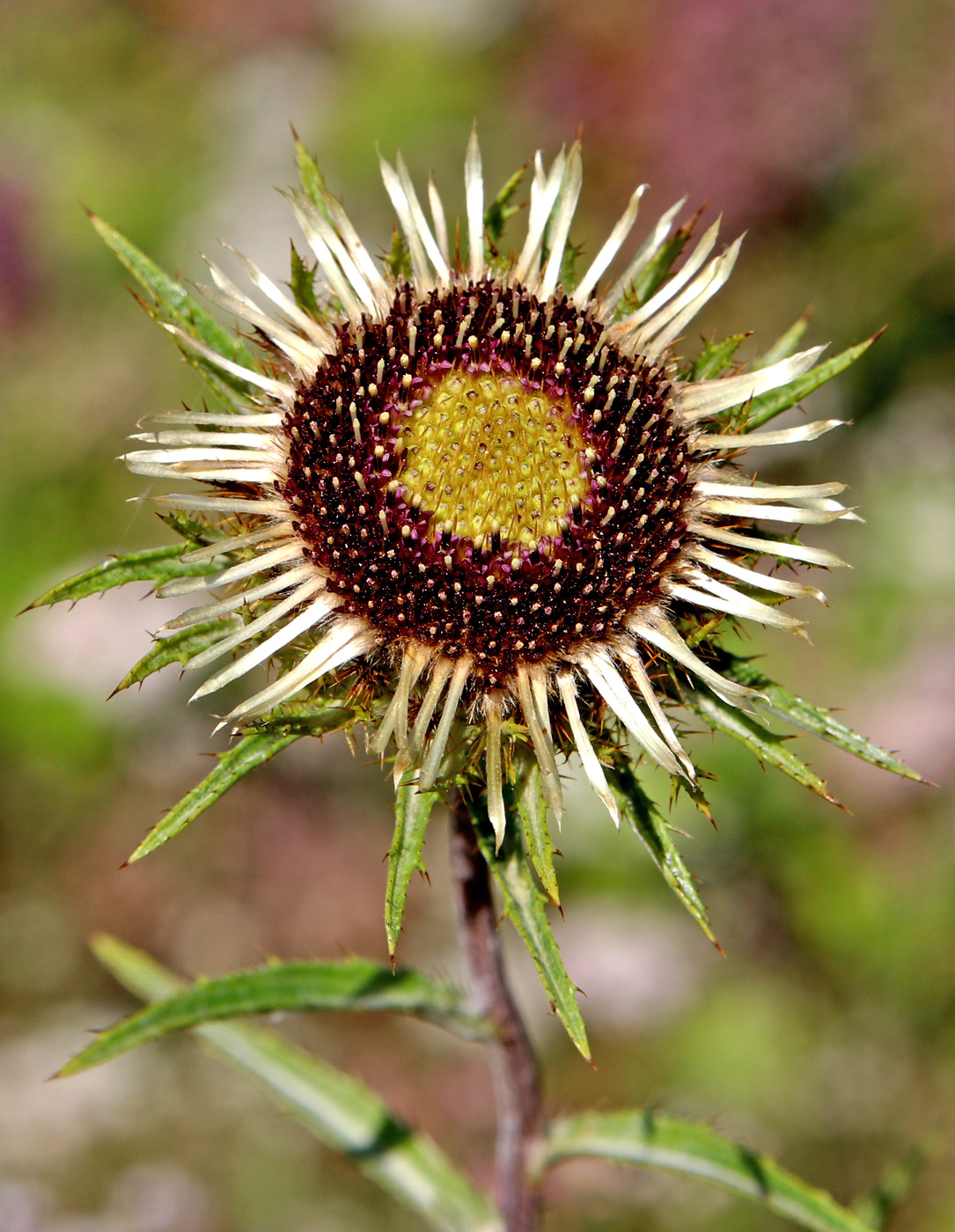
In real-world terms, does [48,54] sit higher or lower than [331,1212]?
higher

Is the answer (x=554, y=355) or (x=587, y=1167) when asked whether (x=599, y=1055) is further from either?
(x=554, y=355)

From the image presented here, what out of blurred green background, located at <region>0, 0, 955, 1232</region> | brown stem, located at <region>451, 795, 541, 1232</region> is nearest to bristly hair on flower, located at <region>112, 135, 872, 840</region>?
brown stem, located at <region>451, 795, 541, 1232</region>

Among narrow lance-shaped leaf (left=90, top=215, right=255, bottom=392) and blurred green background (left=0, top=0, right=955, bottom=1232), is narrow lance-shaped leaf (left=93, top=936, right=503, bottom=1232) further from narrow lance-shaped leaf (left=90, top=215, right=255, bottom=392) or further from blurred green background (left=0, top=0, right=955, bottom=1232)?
narrow lance-shaped leaf (left=90, top=215, right=255, bottom=392)

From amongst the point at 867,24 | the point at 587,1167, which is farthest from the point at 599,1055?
the point at 867,24

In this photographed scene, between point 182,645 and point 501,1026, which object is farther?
point 501,1026

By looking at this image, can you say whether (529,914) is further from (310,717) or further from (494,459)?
(494,459)

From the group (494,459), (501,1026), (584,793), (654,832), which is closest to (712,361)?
(494,459)
